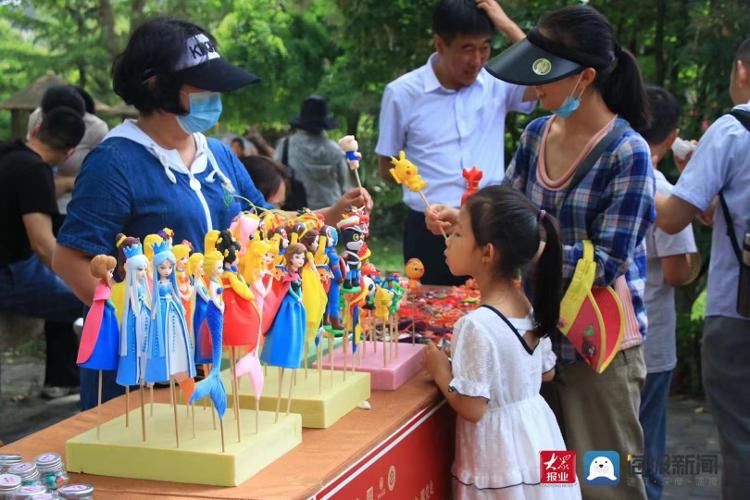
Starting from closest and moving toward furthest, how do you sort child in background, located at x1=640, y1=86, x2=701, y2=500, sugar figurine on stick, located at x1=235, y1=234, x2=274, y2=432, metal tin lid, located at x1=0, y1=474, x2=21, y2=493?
metal tin lid, located at x1=0, y1=474, x2=21, y2=493, sugar figurine on stick, located at x1=235, y1=234, x2=274, y2=432, child in background, located at x1=640, y1=86, x2=701, y2=500

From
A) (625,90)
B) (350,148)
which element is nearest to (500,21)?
→ (625,90)

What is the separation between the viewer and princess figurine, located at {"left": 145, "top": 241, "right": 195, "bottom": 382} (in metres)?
1.84

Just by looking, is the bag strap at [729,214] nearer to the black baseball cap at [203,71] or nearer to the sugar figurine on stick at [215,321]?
the black baseball cap at [203,71]

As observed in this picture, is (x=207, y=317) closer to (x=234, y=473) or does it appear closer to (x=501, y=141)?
(x=234, y=473)

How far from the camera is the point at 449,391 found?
2.56 metres

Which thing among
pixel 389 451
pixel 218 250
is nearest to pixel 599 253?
pixel 389 451

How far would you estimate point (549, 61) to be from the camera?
276 cm

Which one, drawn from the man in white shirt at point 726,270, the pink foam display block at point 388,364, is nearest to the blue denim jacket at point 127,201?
the pink foam display block at point 388,364

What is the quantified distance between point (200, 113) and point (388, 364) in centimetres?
85

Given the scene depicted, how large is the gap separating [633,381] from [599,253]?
41cm

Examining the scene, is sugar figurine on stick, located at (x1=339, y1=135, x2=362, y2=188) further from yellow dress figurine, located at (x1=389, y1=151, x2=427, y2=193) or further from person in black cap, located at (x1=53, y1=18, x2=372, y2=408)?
person in black cap, located at (x1=53, y1=18, x2=372, y2=408)

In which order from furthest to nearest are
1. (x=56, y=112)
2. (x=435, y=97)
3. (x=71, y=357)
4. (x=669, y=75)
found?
1. (x=669, y=75)
2. (x=71, y=357)
3. (x=56, y=112)
4. (x=435, y=97)

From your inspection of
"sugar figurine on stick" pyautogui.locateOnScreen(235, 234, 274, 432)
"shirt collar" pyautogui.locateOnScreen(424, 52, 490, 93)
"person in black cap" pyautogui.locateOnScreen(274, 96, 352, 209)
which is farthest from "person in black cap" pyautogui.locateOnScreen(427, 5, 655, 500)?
"person in black cap" pyautogui.locateOnScreen(274, 96, 352, 209)

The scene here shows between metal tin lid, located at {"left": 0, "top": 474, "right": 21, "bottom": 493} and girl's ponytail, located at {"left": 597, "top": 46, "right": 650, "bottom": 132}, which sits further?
girl's ponytail, located at {"left": 597, "top": 46, "right": 650, "bottom": 132}
